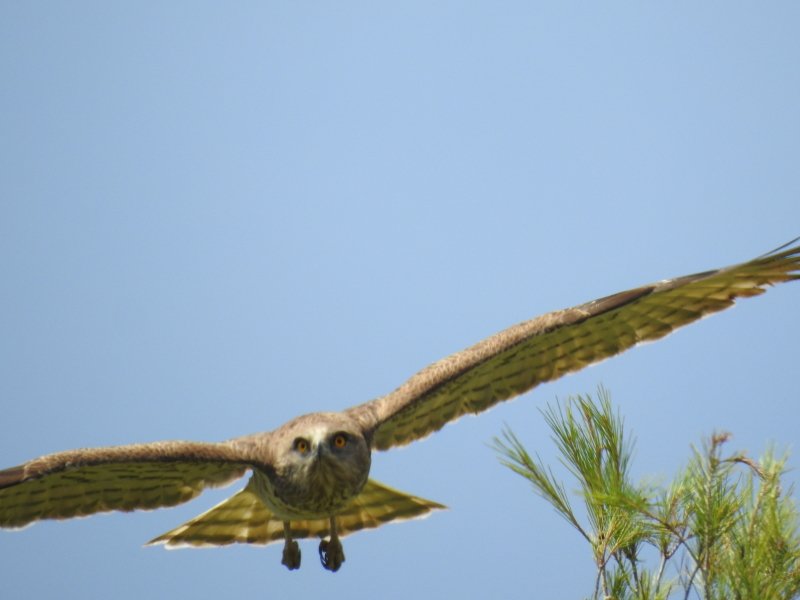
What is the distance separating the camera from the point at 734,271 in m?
6.68

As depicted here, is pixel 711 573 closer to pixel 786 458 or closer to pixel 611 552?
pixel 611 552

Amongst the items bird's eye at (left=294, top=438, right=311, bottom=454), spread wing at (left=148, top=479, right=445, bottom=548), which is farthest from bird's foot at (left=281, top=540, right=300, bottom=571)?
bird's eye at (left=294, top=438, right=311, bottom=454)

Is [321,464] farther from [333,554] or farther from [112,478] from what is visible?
[112,478]

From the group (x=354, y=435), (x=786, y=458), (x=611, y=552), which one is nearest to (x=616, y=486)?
(x=611, y=552)

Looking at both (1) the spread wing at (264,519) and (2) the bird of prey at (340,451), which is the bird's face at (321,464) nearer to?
(2) the bird of prey at (340,451)

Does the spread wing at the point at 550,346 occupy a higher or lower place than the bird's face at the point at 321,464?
higher

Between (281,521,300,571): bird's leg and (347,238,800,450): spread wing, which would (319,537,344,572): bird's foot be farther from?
(347,238,800,450): spread wing

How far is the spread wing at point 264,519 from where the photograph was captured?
7.08m

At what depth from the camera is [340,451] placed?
5.86 meters

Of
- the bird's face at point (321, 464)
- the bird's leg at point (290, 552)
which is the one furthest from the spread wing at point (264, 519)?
the bird's face at point (321, 464)

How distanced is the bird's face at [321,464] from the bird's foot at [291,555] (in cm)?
79

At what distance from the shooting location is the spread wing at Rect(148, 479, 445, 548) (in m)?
7.08

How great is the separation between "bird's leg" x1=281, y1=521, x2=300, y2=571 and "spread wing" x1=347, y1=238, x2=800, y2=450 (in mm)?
777

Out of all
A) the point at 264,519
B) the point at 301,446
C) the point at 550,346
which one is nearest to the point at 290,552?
the point at 264,519
